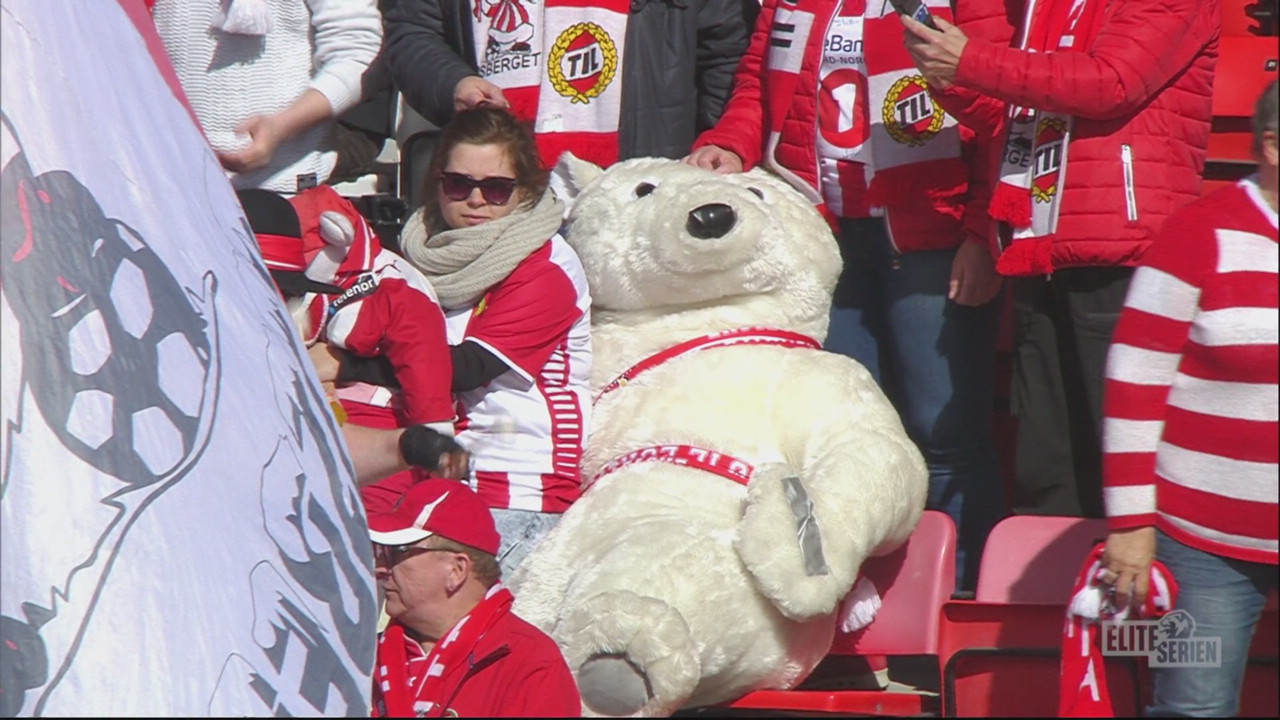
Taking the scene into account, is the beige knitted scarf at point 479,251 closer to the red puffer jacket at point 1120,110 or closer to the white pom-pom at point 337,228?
the white pom-pom at point 337,228

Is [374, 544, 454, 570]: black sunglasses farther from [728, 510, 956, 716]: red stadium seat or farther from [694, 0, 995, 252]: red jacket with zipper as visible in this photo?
[694, 0, 995, 252]: red jacket with zipper

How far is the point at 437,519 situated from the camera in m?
3.65

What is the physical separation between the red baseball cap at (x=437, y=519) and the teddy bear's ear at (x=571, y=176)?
45.1 inches

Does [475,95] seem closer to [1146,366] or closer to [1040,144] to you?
[1040,144]

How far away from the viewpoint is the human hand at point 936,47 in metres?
4.09

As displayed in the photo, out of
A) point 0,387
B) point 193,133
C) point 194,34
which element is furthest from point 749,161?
point 0,387

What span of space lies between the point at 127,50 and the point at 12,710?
1.19 m

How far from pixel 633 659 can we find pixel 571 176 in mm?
1522

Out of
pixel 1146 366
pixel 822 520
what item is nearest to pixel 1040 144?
pixel 822 520

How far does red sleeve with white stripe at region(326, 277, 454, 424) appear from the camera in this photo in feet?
Answer: 13.3

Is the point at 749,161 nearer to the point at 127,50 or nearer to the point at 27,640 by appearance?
the point at 127,50

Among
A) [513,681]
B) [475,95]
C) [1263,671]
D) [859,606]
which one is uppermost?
[475,95]

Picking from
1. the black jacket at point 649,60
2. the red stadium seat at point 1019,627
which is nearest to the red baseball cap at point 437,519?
the red stadium seat at point 1019,627

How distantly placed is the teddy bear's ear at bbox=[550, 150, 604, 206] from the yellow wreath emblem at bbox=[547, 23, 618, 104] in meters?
0.18
